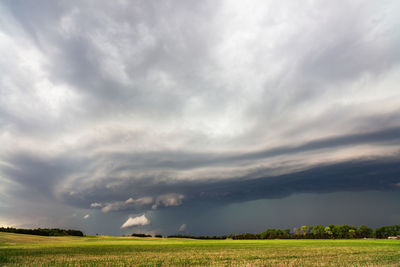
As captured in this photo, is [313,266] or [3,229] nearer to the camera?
[313,266]

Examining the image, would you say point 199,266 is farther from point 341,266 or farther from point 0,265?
point 0,265

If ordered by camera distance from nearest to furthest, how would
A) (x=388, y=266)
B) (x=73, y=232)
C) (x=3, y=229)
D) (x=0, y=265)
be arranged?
(x=388, y=266), (x=0, y=265), (x=3, y=229), (x=73, y=232)

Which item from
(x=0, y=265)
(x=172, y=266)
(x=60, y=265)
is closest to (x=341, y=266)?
(x=172, y=266)

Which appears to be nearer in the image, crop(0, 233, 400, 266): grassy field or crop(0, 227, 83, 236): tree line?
crop(0, 233, 400, 266): grassy field

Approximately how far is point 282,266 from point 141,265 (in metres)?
17.6

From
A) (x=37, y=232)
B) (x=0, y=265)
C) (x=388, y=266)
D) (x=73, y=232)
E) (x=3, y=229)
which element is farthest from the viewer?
(x=73, y=232)

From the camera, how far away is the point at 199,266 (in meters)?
32.2

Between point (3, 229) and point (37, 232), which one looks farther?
point (37, 232)

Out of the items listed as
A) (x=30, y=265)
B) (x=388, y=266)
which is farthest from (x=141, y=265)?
(x=388, y=266)

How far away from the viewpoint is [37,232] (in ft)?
499

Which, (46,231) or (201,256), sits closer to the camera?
(201,256)

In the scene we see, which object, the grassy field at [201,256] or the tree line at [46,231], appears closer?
the grassy field at [201,256]

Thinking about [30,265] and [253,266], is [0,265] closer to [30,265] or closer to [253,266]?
[30,265]

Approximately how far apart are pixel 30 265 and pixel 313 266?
35.5 metres
